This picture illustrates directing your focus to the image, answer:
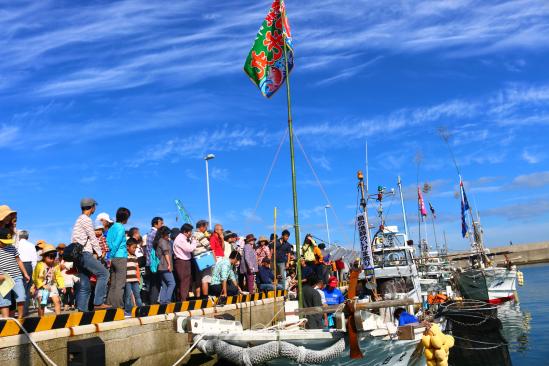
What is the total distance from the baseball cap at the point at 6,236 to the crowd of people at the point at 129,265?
12 mm

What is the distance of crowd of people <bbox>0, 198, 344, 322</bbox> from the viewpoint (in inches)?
323

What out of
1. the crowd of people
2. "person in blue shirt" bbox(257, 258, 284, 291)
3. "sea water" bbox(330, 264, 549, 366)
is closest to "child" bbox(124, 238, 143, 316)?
the crowd of people

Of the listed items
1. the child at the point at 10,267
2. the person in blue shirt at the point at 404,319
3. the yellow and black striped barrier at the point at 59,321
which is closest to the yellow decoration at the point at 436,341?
the person in blue shirt at the point at 404,319

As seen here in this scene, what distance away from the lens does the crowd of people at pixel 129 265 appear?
27.0ft

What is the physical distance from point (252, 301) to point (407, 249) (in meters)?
10.1

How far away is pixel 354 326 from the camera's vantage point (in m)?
7.71

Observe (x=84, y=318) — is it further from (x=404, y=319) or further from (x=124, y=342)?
(x=404, y=319)

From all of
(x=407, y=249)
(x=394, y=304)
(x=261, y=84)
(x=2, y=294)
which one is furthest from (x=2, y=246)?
(x=407, y=249)

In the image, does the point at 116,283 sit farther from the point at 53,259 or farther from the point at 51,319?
the point at 51,319

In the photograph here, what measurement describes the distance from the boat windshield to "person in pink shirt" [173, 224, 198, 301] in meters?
11.4

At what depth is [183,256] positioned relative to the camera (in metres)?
11.5

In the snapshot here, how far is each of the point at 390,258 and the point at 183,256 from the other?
40.8 ft

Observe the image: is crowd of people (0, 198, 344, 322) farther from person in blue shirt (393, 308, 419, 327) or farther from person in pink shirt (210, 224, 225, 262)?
person in blue shirt (393, 308, 419, 327)

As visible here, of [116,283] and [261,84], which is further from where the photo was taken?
[261,84]
